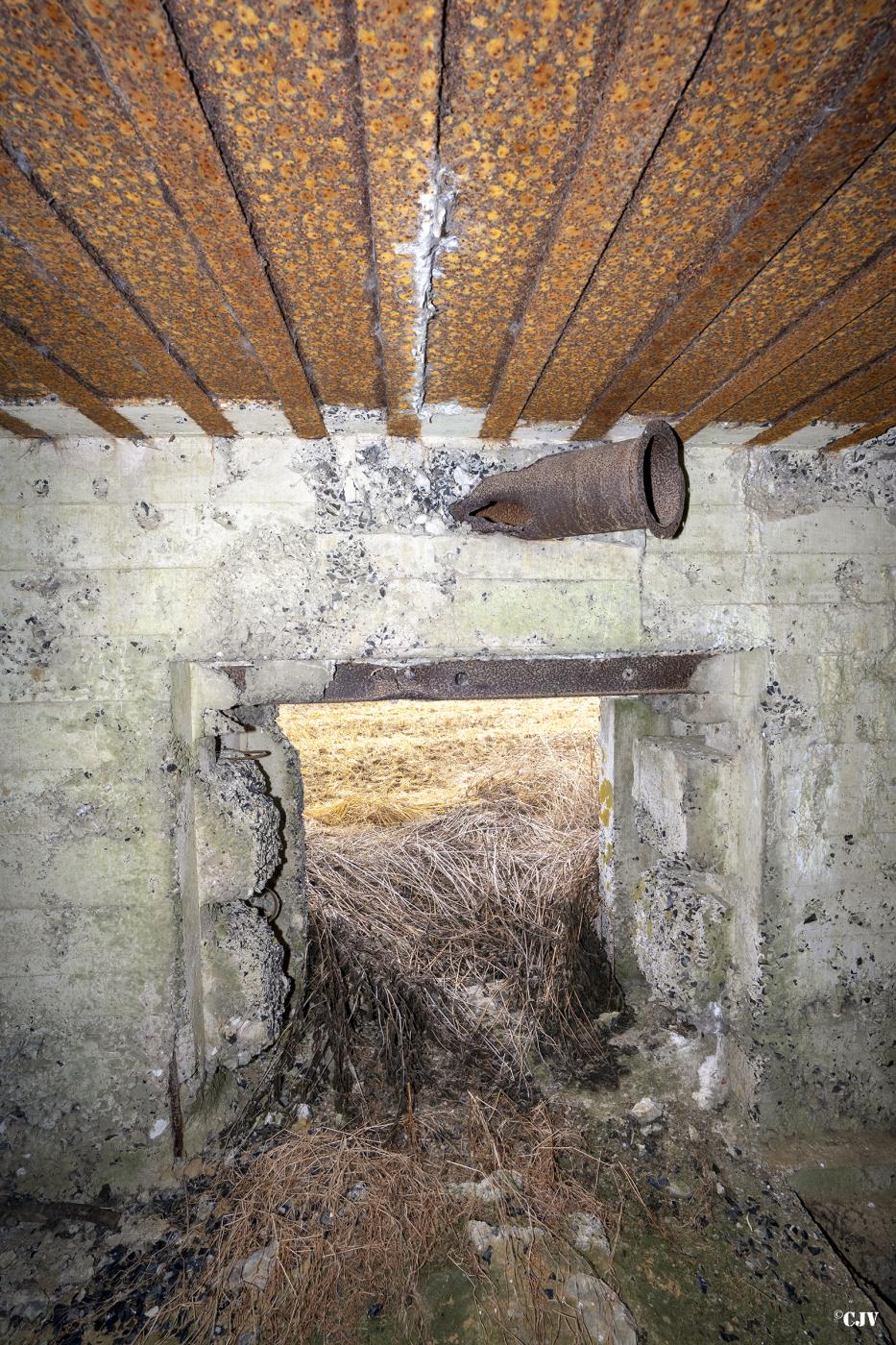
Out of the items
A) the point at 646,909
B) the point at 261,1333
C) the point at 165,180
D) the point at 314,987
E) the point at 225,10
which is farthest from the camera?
the point at 314,987

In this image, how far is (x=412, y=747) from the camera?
7023mm

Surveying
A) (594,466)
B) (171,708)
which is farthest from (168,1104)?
(594,466)

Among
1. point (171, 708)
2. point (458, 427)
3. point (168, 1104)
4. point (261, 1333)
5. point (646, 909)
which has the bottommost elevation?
point (261, 1333)

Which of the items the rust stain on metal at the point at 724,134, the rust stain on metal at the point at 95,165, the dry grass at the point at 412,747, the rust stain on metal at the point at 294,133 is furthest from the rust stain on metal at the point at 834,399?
the dry grass at the point at 412,747

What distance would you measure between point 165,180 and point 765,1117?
3.52m

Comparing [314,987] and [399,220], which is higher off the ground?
[399,220]

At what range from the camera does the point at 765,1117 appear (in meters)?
2.34

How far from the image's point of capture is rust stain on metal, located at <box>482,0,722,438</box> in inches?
29.3

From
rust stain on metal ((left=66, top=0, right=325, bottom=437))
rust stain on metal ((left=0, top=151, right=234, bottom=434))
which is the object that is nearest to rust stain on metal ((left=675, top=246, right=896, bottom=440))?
rust stain on metal ((left=66, top=0, right=325, bottom=437))

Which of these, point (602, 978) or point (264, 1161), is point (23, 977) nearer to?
point (264, 1161)

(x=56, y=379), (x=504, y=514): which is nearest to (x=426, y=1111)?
(x=504, y=514)

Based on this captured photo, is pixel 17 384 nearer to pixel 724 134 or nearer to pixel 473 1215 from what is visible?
pixel 724 134

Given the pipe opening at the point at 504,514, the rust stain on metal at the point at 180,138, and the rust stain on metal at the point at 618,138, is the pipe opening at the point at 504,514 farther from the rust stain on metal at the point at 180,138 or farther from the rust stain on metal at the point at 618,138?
the rust stain on metal at the point at 180,138

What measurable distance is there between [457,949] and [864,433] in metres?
3.50
